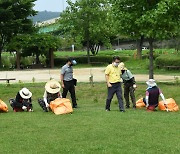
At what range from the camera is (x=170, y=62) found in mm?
33250

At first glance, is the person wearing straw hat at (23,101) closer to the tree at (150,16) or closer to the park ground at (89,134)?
the park ground at (89,134)

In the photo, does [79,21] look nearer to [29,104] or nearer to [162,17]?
[162,17]

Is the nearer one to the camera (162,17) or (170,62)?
(162,17)

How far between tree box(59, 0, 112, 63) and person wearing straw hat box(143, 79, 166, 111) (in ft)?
102

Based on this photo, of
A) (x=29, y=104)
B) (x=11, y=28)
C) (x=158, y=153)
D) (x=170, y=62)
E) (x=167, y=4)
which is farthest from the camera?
(x=11, y=28)

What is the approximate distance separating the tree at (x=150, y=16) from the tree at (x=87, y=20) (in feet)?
76.2

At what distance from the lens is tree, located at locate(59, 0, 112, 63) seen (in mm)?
44969

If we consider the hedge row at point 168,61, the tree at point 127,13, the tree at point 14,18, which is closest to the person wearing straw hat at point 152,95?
the tree at point 127,13

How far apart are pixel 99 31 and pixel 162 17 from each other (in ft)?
84.4

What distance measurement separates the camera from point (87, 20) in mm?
45562

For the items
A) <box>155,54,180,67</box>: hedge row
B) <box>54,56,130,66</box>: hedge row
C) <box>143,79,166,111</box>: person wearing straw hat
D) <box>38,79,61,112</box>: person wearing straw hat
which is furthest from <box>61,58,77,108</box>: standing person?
<box>54,56,130,66</box>: hedge row

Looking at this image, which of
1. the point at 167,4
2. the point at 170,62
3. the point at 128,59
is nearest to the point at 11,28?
the point at 128,59

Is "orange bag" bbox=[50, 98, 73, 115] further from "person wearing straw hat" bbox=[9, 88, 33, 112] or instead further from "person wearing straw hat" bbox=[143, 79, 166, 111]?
"person wearing straw hat" bbox=[143, 79, 166, 111]

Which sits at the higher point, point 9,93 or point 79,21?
point 79,21
